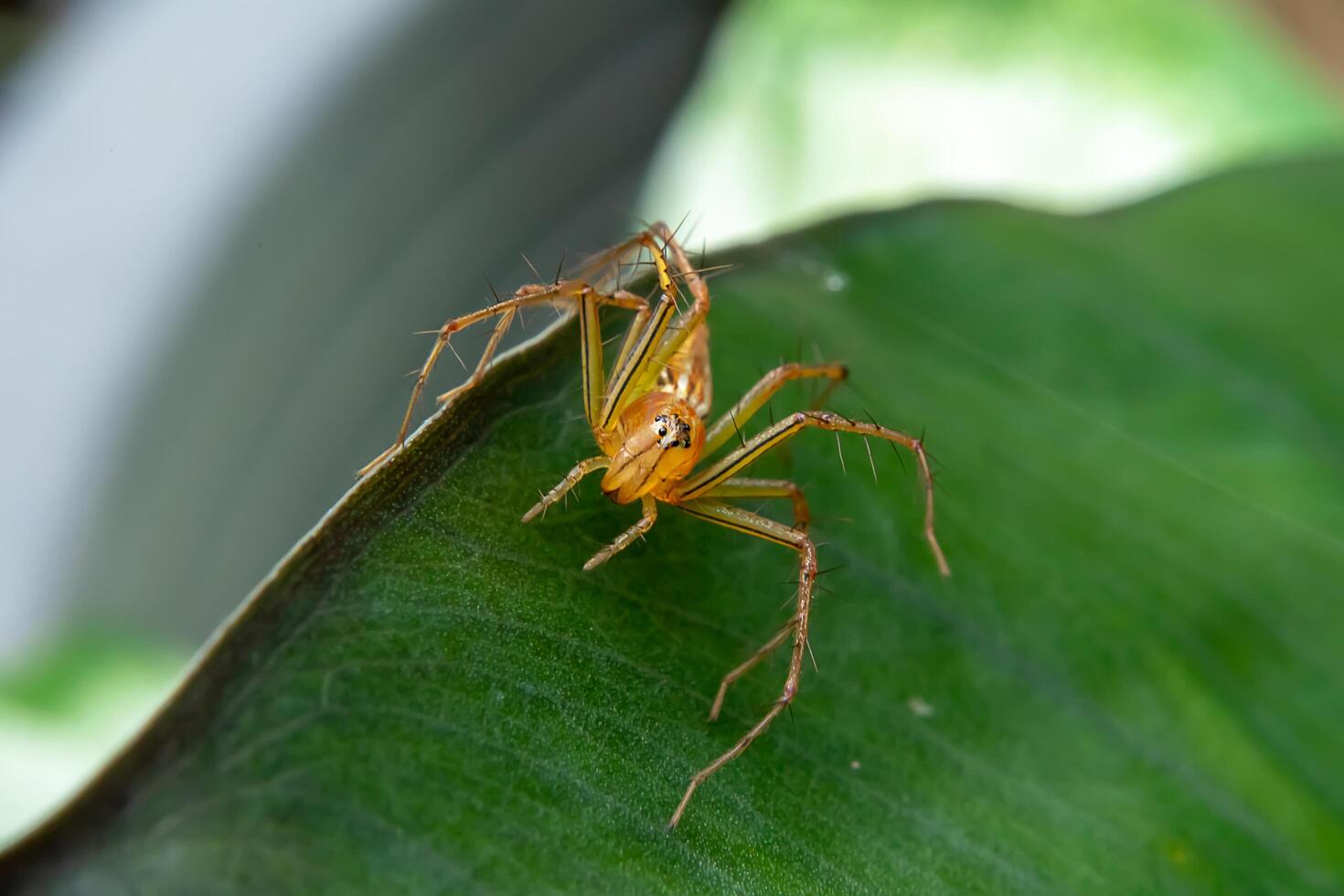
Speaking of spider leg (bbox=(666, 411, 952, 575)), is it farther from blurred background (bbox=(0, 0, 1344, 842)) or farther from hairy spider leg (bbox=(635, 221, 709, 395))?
blurred background (bbox=(0, 0, 1344, 842))

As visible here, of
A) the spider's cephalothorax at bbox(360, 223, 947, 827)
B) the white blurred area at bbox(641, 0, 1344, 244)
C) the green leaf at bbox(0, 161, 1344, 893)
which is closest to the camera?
the green leaf at bbox(0, 161, 1344, 893)

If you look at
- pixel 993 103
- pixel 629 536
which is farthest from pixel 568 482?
pixel 993 103

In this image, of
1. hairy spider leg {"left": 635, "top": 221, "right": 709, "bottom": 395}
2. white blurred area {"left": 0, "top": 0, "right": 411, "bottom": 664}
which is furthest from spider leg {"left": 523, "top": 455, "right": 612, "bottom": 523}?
white blurred area {"left": 0, "top": 0, "right": 411, "bottom": 664}

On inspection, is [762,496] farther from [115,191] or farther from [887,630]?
[115,191]

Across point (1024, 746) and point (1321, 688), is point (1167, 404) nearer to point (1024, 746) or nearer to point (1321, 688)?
point (1321, 688)

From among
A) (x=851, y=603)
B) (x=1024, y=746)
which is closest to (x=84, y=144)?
(x=851, y=603)
